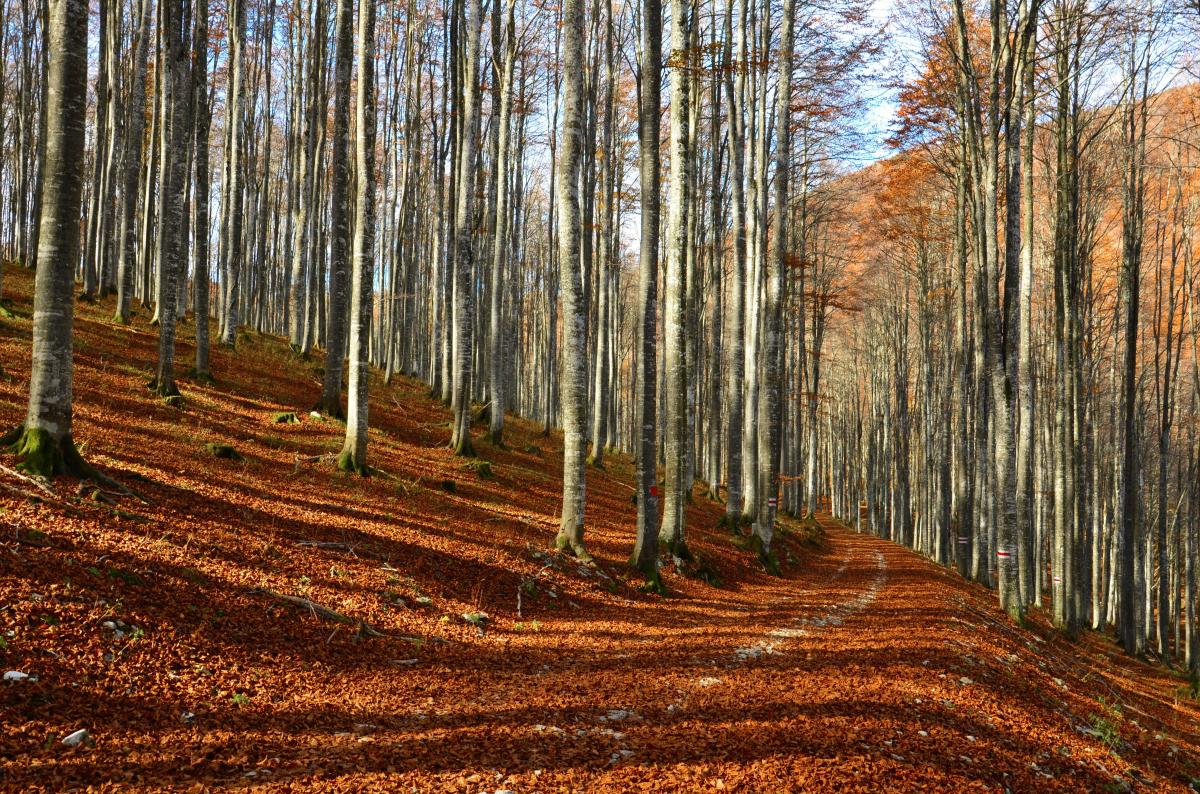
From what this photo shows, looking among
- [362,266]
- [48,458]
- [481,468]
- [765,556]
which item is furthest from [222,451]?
[765,556]

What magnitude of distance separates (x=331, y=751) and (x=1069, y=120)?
17209 mm

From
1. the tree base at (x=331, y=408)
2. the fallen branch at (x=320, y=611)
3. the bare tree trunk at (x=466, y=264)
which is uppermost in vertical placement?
the bare tree trunk at (x=466, y=264)

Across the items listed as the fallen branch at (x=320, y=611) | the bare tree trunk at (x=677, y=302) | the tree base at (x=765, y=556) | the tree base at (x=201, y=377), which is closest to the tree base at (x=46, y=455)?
the fallen branch at (x=320, y=611)

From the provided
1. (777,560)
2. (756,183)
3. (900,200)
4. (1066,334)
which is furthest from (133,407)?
(900,200)

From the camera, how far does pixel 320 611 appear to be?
5.79 meters

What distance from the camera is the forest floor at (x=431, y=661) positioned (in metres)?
3.55

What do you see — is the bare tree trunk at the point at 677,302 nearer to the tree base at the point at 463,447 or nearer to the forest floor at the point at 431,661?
the forest floor at the point at 431,661

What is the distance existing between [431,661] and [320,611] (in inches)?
44.0

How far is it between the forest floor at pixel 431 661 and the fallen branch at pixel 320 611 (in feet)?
0.19

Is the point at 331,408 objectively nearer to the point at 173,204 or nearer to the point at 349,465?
the point at 349,465

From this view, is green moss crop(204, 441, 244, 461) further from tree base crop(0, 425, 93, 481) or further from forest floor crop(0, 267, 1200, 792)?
tree base crop(0, 425, 93, 481)

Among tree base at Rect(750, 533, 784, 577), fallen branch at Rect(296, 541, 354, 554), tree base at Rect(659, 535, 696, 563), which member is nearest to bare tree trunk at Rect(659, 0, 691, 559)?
tree base at Rect(659, 535, 696, 563)

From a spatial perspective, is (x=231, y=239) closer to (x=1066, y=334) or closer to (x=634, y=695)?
(x=634, y=695)

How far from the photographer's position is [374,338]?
37531 mm
